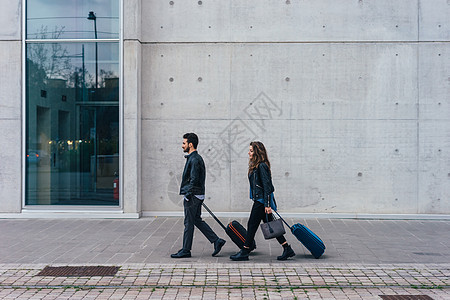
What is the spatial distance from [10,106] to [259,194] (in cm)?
682

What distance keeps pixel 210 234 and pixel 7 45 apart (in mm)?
6992

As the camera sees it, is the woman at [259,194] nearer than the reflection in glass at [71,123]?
Yes

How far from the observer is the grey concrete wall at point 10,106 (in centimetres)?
1129

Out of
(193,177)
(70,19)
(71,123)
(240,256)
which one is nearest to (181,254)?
(240,256)

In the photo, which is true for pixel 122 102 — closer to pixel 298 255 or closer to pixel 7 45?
pixel 7 45

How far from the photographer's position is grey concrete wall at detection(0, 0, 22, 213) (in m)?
11.3

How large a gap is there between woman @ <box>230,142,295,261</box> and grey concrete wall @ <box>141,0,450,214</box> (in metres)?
3.89

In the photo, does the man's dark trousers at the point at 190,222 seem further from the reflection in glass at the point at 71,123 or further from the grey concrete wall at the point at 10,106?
the grey concrete wall at the point at 10,106

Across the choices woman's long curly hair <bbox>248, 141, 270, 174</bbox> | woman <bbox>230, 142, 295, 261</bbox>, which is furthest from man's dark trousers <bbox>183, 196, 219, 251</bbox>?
woman's long curly hair <bbox>248, 141, 270, 174</bbox>

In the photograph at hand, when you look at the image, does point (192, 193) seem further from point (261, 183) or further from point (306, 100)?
point (306, 100)

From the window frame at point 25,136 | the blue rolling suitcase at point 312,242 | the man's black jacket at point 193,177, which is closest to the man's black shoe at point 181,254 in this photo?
the man's black jacket at point 193,177

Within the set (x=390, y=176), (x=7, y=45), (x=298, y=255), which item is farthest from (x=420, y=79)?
(x=7, y=45)

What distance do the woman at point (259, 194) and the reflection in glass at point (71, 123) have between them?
188 inches

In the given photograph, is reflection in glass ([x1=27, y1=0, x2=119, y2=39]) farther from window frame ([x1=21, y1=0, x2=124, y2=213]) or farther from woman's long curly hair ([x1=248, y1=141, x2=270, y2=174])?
woman's long curly hair ([x1=248, y1=141, x2=270, y2=174])
